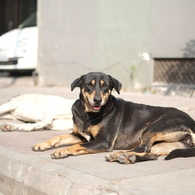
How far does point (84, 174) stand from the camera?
3512mm

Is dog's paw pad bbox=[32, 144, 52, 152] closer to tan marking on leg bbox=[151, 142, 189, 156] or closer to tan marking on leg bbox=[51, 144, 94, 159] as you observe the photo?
tan marking on leg bbox=[51, 144, 94, 159]

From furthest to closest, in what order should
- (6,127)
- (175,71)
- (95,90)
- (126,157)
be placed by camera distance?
(175,71), (6,127), (95,90), (126,157)

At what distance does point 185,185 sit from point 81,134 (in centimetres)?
170

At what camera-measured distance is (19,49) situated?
13180mm

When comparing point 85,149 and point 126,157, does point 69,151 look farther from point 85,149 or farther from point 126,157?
point 126,157

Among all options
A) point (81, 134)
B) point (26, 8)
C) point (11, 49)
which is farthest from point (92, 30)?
point (81, 134)

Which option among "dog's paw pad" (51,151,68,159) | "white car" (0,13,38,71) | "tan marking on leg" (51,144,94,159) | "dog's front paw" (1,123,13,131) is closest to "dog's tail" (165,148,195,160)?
"tan marking on leg" (51,144,94,159)

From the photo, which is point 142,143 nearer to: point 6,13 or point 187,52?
point 187,52

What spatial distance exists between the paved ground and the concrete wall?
820cm

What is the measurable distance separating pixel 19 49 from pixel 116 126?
901 centimetres

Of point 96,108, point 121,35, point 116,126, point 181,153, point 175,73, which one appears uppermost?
point 121,35

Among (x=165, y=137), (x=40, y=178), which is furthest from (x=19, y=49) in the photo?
(x=40, y=178)

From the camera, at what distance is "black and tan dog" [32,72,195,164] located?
4.47m

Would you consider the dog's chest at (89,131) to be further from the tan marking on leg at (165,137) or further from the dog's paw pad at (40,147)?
the tan marking on leg at (165,137)
